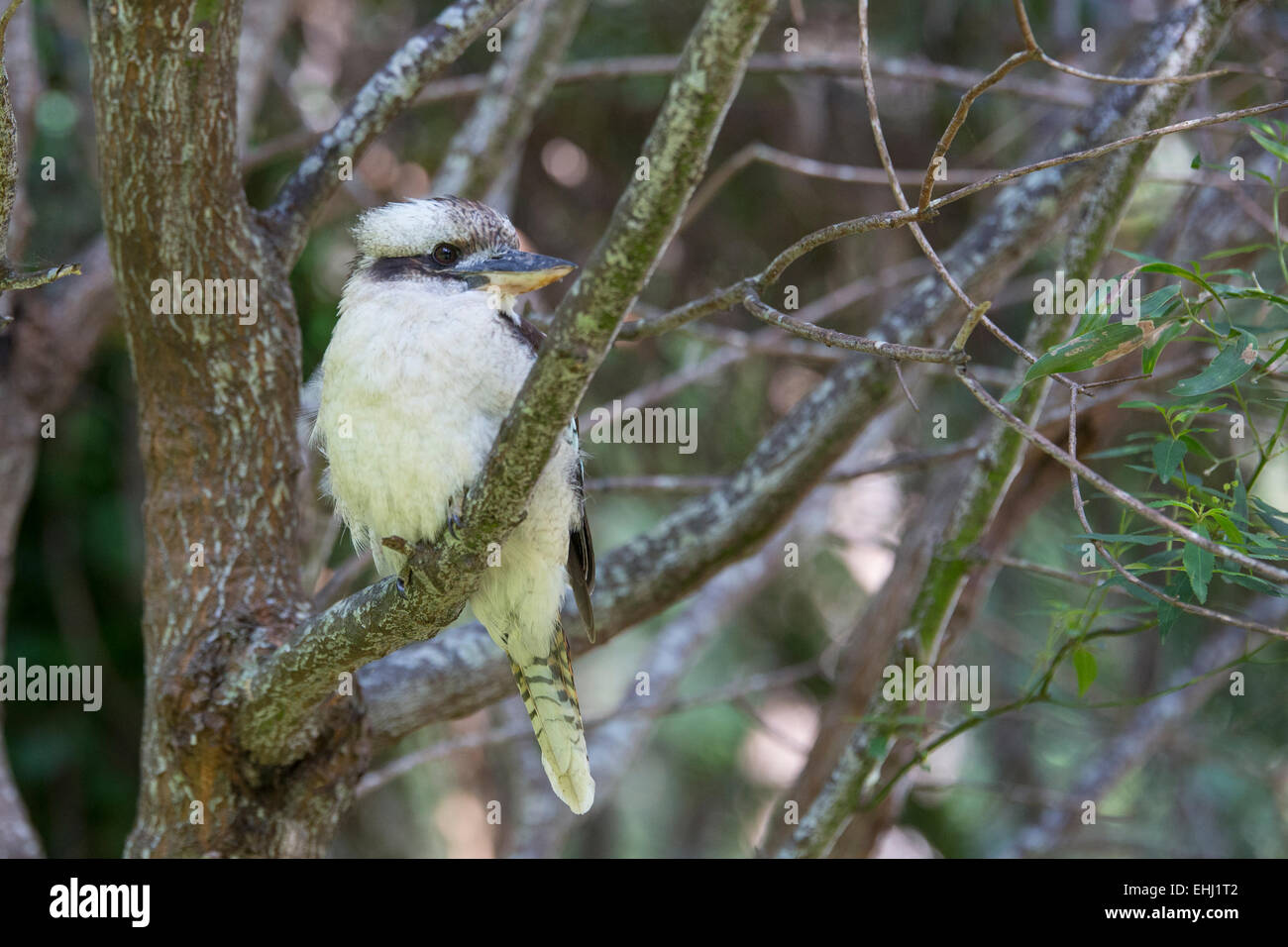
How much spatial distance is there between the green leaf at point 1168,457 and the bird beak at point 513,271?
3.38ft

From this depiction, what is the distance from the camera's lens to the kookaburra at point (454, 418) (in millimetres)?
2184

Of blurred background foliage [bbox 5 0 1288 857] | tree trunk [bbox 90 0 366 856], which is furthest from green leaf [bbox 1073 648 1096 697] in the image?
blurred background foliage [bbox 5 0 1288 857]

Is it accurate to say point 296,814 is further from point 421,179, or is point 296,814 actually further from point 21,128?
point 421,179

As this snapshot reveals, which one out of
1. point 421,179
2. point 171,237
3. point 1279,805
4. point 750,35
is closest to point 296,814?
point 171,237

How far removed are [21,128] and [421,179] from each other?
1.61 metres

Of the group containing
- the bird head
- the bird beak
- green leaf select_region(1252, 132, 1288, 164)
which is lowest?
green leaf select_region(1252, 132, 1288, 164)

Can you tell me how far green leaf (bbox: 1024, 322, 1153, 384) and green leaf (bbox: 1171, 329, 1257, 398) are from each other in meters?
0.10

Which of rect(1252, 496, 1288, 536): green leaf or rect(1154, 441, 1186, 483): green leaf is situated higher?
rect(1154, 441, 1186, 483): green leaf

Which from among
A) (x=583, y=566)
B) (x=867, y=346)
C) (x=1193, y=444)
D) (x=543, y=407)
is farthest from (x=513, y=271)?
(x=1193, y=444)

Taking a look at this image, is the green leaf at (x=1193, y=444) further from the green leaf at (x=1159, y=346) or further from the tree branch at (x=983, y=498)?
the tree branch at (x=983, y=498)

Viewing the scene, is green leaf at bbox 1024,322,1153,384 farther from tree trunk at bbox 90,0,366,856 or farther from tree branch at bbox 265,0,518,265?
tree branch at bbox 265,0,518,265

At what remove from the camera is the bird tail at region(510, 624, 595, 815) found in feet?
8.55

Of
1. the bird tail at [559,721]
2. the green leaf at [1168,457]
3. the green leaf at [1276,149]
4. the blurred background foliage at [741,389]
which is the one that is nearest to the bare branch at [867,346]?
the green leaf at [1168,457]

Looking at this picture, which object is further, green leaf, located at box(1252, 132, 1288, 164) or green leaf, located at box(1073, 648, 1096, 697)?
green leaf, located at box(1073, 648, 1096, 697)
